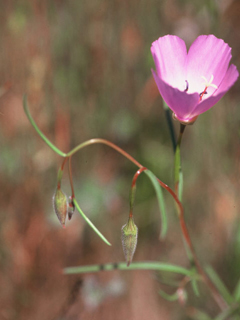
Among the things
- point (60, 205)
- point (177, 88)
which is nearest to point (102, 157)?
point (60, 205)

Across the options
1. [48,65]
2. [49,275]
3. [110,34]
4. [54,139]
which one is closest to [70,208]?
[49,275]

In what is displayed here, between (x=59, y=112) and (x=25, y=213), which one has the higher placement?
(x=59, y=112)

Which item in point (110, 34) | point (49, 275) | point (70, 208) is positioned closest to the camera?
point (70, 208)

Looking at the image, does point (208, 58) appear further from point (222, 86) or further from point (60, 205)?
point (60, 205)

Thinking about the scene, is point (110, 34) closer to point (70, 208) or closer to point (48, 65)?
point (48, 65)

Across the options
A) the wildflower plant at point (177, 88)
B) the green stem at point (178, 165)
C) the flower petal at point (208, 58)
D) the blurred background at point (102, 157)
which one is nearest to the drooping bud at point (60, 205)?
the wildflower plant at point (177, 88)

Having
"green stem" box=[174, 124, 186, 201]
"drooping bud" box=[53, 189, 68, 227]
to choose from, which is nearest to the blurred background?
"green stem" box=[174, 124, 186, 201]

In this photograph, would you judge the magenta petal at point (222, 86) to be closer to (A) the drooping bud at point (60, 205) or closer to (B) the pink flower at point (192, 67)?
(B) the pink flower at point (192, 67)
